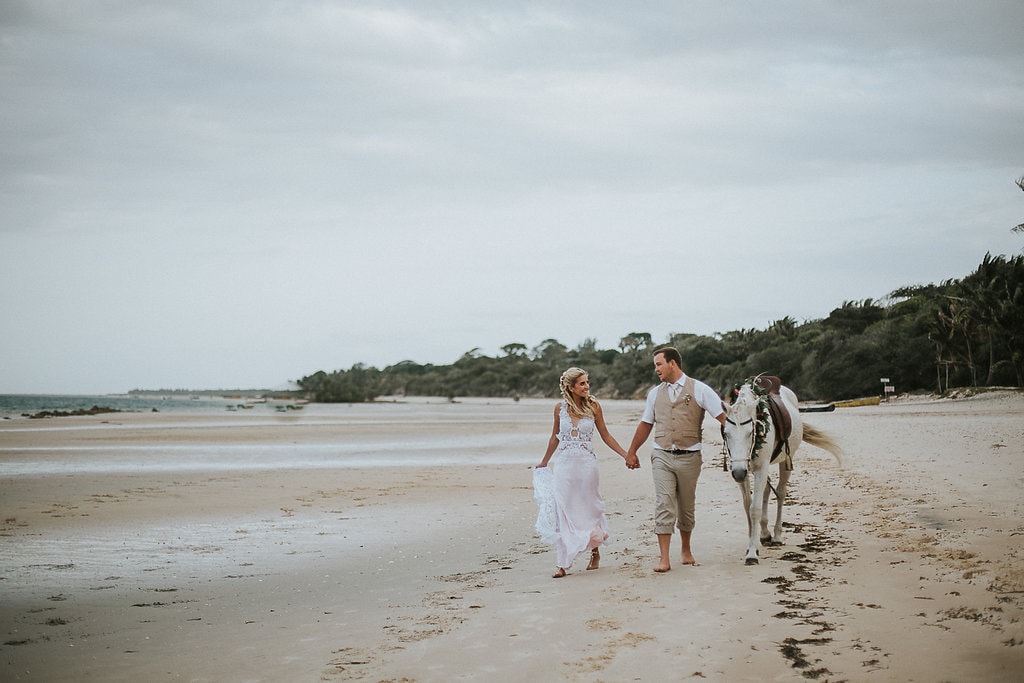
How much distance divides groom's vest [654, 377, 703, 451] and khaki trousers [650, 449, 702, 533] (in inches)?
4.7

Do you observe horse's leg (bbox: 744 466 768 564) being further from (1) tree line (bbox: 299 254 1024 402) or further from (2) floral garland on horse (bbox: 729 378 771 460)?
(1) tree line (bbox: 299 254 1024 402)

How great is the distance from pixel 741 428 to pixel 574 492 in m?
1.62

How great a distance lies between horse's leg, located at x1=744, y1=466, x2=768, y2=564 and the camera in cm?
705

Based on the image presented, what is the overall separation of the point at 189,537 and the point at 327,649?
5.02m

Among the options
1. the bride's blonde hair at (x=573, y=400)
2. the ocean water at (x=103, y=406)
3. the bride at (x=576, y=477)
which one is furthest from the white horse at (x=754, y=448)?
the ocean water at (x=103, y=406)

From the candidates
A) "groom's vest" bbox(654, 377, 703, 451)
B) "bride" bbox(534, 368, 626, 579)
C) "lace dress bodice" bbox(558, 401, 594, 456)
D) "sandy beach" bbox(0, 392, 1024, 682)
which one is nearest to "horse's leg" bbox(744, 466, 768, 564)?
"sandy beach" bbox(0, 392, 1024, 682)

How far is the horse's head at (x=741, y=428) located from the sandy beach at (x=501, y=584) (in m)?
0.89

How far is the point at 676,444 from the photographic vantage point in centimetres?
709

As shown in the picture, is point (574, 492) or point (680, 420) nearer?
point (680, 420)

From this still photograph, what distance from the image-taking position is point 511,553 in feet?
27.7

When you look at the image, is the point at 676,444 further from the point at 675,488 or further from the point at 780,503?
the point at 780,503

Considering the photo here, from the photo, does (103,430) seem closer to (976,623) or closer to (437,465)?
(437,465)

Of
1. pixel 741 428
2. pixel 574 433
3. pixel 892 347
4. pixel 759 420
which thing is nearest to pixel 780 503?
pixel 759 420

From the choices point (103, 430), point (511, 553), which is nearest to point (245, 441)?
point (103, 430)
